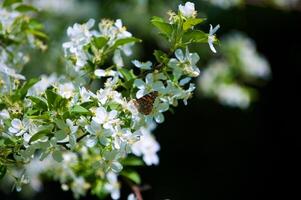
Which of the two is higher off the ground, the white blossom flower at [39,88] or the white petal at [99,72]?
the white petal at [99,72]

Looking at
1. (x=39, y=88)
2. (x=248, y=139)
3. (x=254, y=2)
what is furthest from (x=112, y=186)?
(x=248, y=139)

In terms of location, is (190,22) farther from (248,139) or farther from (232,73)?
(248,139)

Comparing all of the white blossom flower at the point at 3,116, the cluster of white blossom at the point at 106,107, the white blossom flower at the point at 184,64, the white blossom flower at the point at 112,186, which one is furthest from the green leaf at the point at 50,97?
the white blossom flower at the point at 112,186

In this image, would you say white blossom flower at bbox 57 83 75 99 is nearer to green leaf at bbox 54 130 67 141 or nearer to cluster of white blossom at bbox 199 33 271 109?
green leaf at bbox 54 130 67 141

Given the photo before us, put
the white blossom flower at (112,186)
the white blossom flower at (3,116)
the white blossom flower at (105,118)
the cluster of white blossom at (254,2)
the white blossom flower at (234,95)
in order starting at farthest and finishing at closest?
the white blossom flower at (234,95)
the cluster of white blossom at (254,2)
the white blossom flower at (112,186)
the white blossom flower at (3,116)
the white blossom flower at (105,118)

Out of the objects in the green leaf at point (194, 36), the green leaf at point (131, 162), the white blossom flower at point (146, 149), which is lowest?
the green leaf at point (131, 162)

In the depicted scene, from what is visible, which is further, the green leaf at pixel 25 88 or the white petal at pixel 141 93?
the green leaf at pixel 25 88

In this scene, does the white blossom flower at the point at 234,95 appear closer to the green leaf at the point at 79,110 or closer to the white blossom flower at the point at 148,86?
the white blossom flower at the point at 148,86
